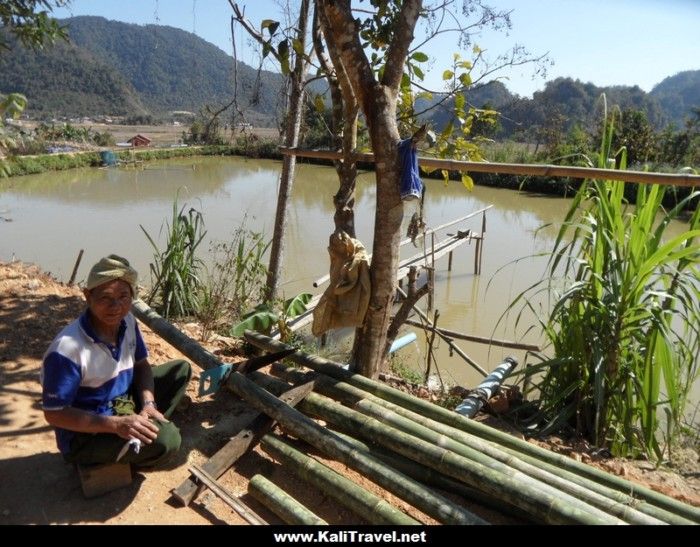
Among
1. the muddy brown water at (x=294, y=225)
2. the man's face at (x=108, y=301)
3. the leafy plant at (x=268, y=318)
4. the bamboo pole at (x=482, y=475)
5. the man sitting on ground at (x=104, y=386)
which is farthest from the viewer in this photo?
the muddy brown water at (x=294, y=225)

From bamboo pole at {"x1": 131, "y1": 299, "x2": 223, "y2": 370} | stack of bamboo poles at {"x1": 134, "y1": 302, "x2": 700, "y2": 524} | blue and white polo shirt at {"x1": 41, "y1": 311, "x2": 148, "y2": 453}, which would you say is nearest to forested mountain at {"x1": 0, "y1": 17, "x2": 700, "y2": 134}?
bamboo pole at {"x1": 131, "y1": 299, "x2": 223, "y2": 370}

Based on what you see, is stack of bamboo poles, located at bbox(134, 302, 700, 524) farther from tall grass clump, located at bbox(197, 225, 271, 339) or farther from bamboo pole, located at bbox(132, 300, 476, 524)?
tall grass clump, located at bbox(197, 225, 271, 339)

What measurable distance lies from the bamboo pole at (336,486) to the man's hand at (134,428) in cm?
58

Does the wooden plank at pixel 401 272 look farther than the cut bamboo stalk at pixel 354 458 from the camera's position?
Yes

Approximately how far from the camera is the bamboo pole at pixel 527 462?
1800 millimetres

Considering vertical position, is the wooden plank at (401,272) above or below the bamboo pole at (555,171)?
below

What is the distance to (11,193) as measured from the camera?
16.5 meters

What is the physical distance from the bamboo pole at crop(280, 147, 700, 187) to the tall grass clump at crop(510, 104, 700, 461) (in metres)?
0.29

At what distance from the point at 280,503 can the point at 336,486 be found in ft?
0.74

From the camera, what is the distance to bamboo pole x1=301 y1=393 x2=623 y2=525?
1716 millimetres

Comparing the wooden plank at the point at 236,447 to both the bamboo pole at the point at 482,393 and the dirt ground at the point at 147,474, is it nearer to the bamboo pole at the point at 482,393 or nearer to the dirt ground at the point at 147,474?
the dirt ground at the point at 147,474

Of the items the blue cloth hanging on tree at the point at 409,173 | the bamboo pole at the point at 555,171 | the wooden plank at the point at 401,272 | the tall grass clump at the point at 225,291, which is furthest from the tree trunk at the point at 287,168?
the blue cloth hanging on tree at the point at 409,173
